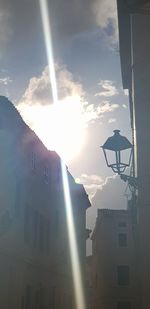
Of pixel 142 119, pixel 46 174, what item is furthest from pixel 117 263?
pixel 142 119

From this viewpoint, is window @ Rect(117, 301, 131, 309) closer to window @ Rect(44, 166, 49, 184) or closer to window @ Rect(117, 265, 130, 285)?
window @ Rect(117, 265, 130, 285)

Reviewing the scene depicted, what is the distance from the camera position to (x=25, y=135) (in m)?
19.6

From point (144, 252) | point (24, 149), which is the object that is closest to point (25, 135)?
point (24, 149)

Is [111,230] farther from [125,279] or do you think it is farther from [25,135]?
[25,135]

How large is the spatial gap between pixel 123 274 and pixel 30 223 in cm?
2295

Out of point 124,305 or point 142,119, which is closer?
point 142,119

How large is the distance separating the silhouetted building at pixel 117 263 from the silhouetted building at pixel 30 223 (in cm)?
1413

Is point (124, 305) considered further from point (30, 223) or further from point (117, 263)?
point (30, 223)

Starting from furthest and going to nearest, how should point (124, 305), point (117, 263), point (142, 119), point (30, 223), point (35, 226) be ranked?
1. point (117, 263)
2. point (124, 305)
3. point (35, 226)
4. point (30, 223)
5. point (142, 119)

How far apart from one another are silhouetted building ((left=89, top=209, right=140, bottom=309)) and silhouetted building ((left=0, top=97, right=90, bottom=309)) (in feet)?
46.4

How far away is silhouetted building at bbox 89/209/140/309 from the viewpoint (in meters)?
40.7

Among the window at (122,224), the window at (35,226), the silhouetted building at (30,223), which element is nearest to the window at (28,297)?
the silhouetted building at (30,223)

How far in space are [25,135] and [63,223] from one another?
357 inches

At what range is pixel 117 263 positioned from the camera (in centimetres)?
4159
